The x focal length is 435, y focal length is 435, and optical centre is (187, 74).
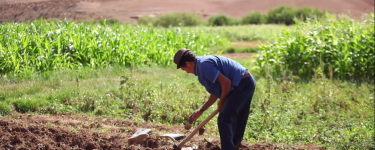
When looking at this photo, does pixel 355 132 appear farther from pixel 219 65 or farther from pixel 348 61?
pixel 348 61

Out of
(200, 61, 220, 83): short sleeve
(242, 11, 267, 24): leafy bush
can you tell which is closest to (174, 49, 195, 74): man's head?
(200, 61, 220, 83): short sleeve

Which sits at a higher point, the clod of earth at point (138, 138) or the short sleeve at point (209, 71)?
the short sleeve at point (209, 71)

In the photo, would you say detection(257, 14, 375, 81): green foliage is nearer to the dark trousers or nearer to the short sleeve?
the dark trousers

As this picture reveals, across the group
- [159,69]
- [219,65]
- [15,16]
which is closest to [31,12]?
[15,16]

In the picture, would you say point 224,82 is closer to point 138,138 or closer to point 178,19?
point 138,138

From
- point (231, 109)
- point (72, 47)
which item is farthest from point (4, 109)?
point (231, 109)

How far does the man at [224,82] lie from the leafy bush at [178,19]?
65.7ft

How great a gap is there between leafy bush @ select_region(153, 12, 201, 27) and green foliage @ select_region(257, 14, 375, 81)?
47.1 feet

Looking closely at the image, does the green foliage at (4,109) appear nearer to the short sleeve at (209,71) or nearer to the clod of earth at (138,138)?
the clod of earth at (138,138)

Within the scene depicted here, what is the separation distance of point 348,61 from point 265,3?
71.0 ft

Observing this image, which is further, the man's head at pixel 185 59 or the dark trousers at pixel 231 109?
the dark trousers at pixel 231 109

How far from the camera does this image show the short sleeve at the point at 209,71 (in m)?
4.39

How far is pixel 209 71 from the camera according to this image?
4391 millimetres

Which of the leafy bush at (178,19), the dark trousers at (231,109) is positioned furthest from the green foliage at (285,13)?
the dark trousers at (231,109)
